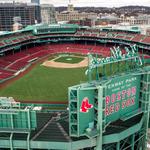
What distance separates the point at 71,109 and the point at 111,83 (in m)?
8.41

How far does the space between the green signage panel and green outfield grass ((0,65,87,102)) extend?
3150 centimetres

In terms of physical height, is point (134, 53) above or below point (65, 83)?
above

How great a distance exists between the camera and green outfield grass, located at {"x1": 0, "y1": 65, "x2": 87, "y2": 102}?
82.0 m

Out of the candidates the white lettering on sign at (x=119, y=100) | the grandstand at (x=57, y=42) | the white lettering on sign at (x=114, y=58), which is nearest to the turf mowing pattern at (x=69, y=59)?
the grandstand at (x=57, y=42)

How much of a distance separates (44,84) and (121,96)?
5017 cm

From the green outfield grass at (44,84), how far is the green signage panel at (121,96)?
31500 millimetres

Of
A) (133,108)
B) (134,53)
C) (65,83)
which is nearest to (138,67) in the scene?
(134,53)

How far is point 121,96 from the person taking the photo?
47.5 m

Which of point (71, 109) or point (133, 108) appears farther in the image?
point (133, 108)

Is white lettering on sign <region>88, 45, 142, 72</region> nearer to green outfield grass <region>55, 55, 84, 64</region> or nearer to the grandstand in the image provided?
green outfield grass <region>55, 55, 84, 64</region>

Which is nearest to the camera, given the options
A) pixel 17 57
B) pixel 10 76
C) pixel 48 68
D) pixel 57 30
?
pixel 10 76

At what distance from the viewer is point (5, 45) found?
138 m

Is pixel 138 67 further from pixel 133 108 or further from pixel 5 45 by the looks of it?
pixel 5 45

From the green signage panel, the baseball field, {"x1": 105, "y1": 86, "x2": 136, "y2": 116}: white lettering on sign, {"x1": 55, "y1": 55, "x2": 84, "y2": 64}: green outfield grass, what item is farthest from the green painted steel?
{"x1": 55, "y1": 55, "x2": 84, "y2": 64}: green outfield grass
